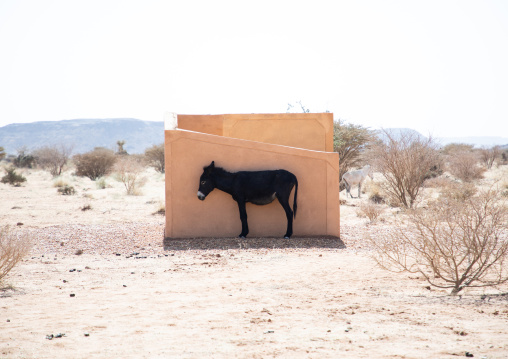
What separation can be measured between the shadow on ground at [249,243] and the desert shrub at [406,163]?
18.9 feet

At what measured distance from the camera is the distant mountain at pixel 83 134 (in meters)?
125

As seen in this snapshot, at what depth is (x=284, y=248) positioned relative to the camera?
9.89 metres

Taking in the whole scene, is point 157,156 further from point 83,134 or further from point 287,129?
point 83,134

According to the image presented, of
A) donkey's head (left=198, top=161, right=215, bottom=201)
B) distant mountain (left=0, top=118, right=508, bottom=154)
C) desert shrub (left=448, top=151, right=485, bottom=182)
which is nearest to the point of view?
donkey's head (left=198, top=161, right=215, bottom=201)

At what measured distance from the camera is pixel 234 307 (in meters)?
5.83

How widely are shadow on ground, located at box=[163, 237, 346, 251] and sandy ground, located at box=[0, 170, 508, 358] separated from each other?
93 millimetres

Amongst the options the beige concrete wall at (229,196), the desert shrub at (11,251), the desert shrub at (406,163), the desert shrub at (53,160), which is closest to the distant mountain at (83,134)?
the desert shrub at (53,160)

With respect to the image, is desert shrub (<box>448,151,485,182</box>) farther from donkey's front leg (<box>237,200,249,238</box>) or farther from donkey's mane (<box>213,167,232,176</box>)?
donkey's mane (<box>213,167,232,176</box>)

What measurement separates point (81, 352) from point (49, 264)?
4752 mm

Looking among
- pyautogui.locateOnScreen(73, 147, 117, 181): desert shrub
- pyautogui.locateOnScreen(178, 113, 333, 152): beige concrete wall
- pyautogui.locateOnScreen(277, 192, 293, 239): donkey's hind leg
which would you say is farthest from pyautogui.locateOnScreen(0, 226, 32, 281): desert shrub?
pyautogui.locateOnScreen(73, 147, 117, 181): desert shrub

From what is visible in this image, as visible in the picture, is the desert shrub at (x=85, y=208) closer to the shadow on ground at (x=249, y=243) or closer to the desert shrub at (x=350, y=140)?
the shadow on ground at (x=249, y=243)

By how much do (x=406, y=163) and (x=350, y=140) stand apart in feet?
20.9

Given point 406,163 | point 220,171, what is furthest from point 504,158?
point 220,171

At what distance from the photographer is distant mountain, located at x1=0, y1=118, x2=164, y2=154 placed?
4919 inches
